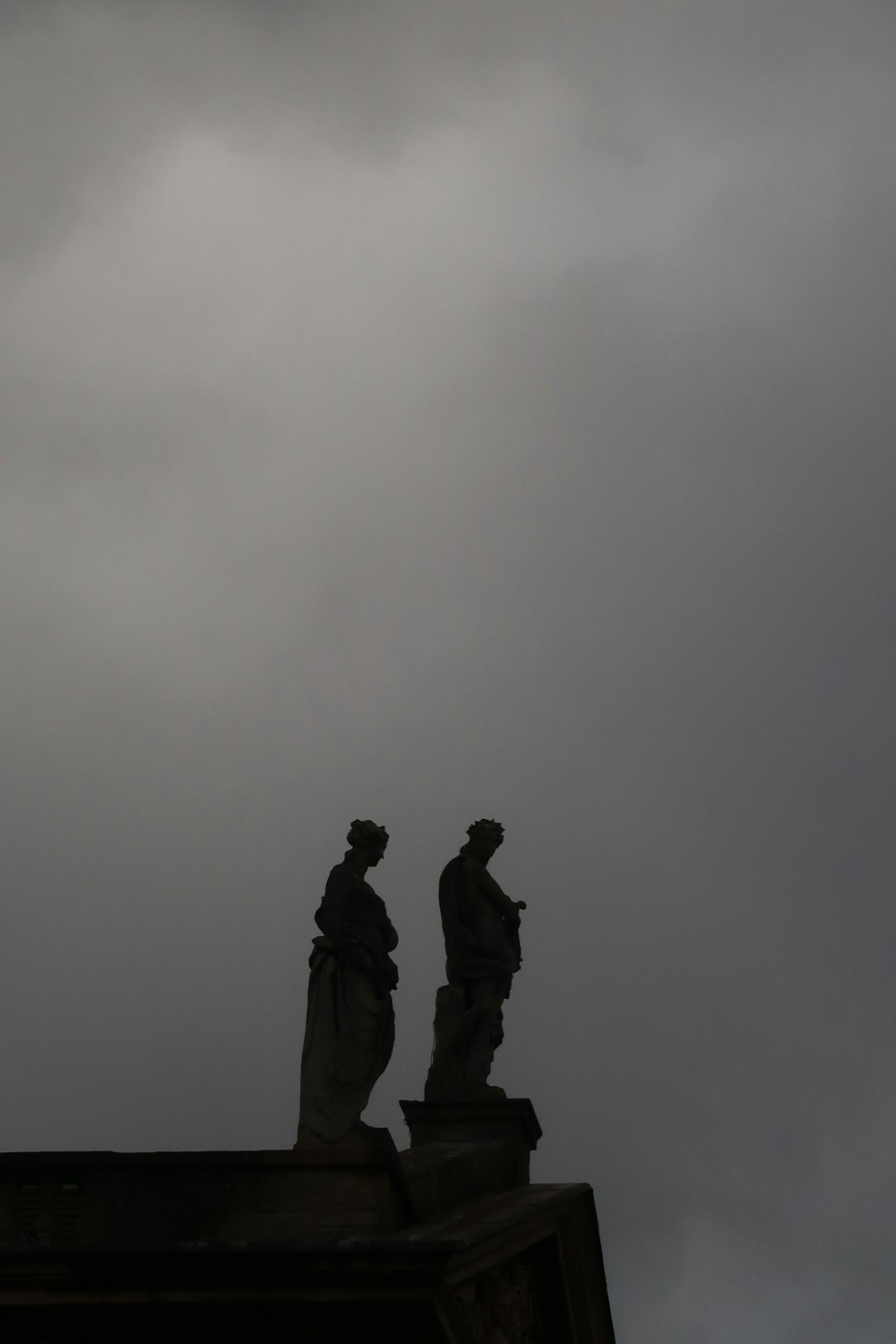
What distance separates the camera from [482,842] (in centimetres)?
2381

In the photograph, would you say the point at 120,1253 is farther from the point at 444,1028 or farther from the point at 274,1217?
the point at 444,1028

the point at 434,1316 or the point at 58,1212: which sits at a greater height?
the point at 58,1212

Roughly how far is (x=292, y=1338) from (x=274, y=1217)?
102 cm

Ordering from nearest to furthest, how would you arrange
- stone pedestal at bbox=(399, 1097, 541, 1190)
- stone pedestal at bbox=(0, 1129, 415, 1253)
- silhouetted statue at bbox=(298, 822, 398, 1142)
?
stone pedestal at bbox=(0, 1129, 415, 1253), silhouetted statue at bbox=(298, 822, 398, 1142), stone pedestal at bbox=(399, 1097, 541, 1190)

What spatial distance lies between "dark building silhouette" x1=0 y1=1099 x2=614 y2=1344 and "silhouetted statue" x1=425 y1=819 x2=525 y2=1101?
341cm

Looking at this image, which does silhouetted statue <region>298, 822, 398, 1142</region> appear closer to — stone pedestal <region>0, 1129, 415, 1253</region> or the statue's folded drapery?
Answer: the statue's folded drapery

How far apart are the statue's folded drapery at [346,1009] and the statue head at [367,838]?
18.4 inches

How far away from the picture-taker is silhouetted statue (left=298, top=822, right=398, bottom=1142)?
58.9 ft

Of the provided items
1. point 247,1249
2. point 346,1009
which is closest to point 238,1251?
point 247,1249

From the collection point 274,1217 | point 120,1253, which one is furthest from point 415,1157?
point 120,1253

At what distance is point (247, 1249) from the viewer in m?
15.6

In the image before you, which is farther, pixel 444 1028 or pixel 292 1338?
pixel 444 1028

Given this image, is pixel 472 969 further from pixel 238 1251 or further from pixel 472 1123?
pixel 238 1251

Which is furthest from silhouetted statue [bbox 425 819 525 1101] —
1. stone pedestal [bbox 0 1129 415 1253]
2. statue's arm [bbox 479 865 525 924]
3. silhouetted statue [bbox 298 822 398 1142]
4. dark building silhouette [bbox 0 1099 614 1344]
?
stone pedestal [bbox 0 1129 415 1253]
